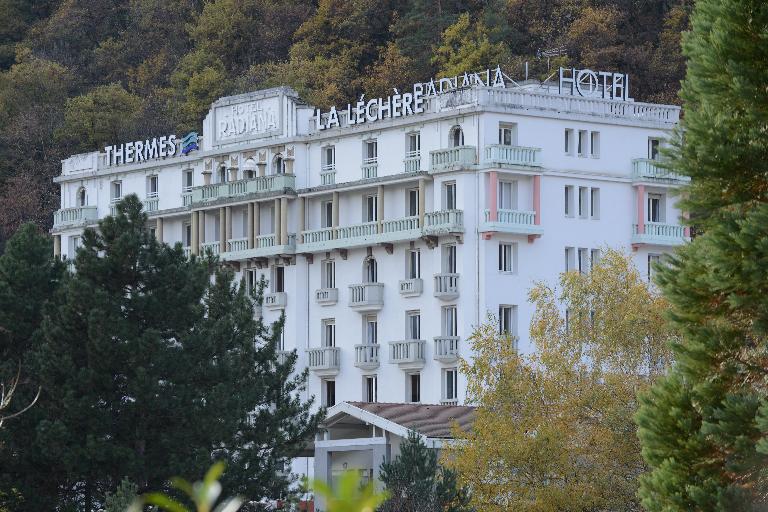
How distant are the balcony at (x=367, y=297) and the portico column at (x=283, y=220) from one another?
5.41 meters

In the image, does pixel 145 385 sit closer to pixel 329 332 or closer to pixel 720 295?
pixel 720 295

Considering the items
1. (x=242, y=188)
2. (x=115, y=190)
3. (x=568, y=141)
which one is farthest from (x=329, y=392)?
(x=115, y=190)

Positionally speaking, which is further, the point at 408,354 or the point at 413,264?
the point at 413,264

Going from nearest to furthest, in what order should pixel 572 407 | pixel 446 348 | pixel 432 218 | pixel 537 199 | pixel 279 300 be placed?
pixel 572 407, pixel 446 348, pixel 432 218, pixel 537 199, pixel 279 300

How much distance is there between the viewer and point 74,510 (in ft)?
185

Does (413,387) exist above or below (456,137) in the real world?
below

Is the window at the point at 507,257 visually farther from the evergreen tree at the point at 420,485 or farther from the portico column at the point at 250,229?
the evergreen tree at the point at 420,485

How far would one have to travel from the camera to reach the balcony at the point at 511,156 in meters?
85.4

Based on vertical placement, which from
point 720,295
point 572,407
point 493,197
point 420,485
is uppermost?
point 493,197

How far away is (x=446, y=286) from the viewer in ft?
281

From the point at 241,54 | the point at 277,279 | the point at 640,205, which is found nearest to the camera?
the point at 640,205

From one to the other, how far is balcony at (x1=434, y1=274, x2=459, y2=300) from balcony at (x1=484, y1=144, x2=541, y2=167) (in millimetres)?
4880

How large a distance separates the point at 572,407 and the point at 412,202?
33045 millimetres

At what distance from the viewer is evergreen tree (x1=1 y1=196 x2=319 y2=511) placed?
57.3m
